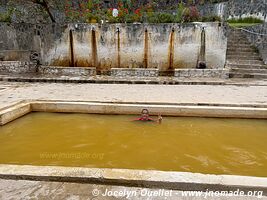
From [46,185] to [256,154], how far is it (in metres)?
3.90

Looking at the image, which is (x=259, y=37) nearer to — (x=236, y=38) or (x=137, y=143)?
(x=236, y=38)

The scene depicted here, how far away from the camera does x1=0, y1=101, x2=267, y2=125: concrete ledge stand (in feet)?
20.7

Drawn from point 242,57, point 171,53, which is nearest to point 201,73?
point 171,53

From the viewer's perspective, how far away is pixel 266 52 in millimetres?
10734

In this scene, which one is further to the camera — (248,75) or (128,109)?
(248,75)

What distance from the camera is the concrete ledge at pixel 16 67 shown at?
11250 millimetres

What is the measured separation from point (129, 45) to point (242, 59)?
5.11 meters

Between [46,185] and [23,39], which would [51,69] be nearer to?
[23,39]

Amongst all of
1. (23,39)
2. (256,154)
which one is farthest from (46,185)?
(23,39)

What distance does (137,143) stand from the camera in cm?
538

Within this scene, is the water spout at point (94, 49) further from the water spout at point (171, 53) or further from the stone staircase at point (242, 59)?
the stone staircase at point (242, 59)

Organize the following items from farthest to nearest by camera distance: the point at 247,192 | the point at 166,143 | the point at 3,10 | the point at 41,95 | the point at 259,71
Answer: the point at 3,10 → the point at 259,71 → the point at 41,95 → the point at 166,143 → the point at 247,192

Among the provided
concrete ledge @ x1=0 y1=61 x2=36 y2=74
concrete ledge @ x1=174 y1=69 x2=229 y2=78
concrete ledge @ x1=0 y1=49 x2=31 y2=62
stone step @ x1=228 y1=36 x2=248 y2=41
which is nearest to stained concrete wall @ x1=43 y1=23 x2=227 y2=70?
concrete ledge @ x1=174 y1=69 x2=229 y2=78

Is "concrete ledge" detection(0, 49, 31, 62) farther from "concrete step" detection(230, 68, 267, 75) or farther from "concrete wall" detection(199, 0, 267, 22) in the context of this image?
"concrete wall" detection(199, 0, 267, 22)
